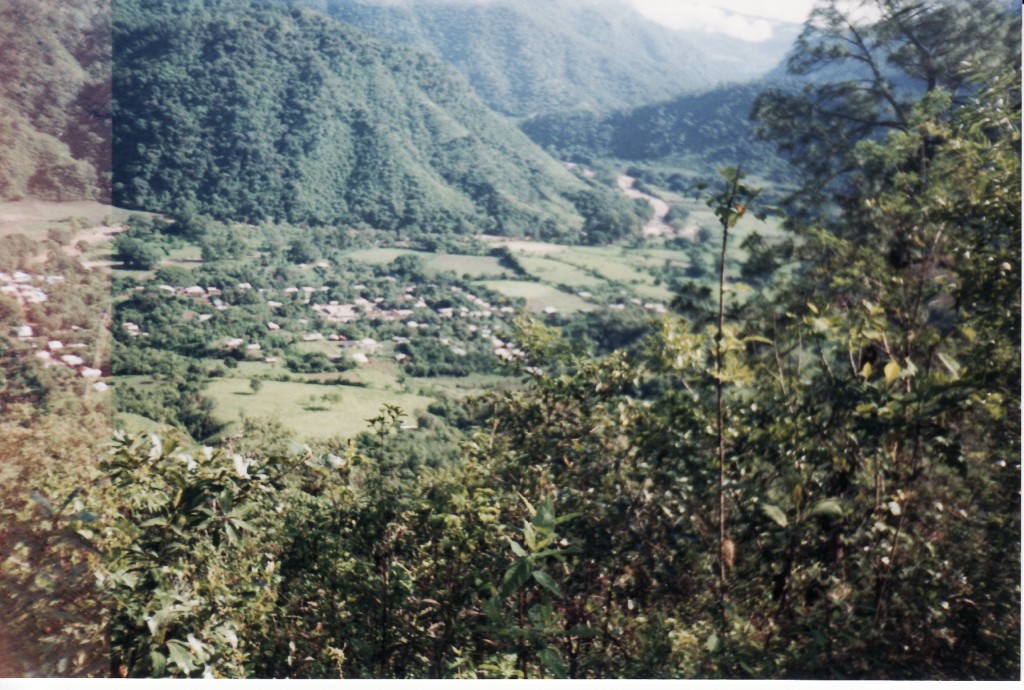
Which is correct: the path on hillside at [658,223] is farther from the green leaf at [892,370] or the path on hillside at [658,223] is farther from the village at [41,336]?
the village at [41,336]

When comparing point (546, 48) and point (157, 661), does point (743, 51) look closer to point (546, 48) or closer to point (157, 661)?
point (546, 48)

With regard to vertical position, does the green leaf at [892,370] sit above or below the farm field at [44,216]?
below

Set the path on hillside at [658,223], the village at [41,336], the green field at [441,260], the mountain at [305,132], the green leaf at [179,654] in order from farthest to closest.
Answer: the path on hillside at [658,223]
the green field at [441,260]
the mountain at [305,132]
the village at [41,336]
the green leaf at [179,654]

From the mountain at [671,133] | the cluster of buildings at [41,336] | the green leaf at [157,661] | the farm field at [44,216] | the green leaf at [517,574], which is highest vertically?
the mountain at [671,133]

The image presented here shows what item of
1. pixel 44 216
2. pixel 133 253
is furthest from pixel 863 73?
pixel 44 216

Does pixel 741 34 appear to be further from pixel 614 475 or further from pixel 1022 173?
pixel 614 475

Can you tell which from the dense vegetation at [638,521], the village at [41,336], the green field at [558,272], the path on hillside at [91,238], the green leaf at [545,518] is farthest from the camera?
the green field at [558,272]

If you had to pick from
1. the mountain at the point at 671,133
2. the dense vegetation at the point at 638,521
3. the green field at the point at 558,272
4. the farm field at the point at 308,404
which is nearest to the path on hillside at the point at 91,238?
the farm field at the point at 308,404
